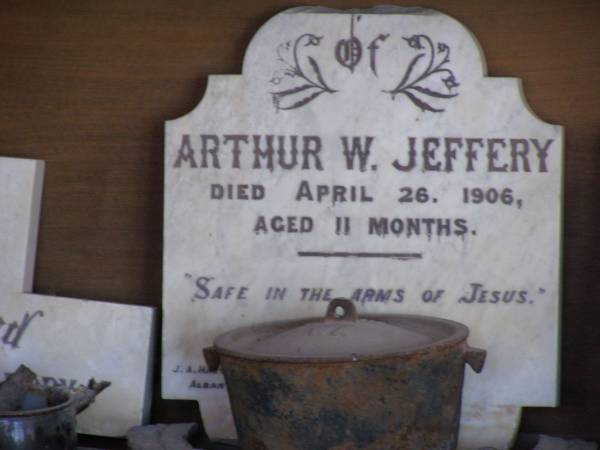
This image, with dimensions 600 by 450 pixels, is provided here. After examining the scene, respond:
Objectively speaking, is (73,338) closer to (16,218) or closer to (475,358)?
(16,218)

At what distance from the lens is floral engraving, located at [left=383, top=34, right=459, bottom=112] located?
199cm

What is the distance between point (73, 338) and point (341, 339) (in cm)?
68

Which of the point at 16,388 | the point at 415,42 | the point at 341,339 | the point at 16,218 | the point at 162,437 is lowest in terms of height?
the point at 162,437

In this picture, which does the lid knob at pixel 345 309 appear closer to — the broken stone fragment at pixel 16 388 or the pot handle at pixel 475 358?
the pot handle at pixel 475 358

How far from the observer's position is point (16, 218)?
6.84 ft

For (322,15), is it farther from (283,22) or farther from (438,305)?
(438,305)

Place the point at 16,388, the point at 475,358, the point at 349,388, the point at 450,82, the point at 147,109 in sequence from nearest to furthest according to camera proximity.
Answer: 1. the point at 349,388
2. the point at 475,358
3. the point at 16,388
4. the point at 450,82
5. the point at 147,109

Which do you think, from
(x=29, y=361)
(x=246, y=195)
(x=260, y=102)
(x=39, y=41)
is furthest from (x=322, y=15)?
(x=29, y=361)

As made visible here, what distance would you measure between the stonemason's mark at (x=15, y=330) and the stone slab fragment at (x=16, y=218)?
63 millimetres

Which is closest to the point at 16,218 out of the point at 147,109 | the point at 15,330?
the point at 15,330

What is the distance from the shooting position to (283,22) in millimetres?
2014

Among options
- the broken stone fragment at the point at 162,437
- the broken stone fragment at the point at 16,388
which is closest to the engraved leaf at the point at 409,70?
the broken stone fragment at the point at 162,437

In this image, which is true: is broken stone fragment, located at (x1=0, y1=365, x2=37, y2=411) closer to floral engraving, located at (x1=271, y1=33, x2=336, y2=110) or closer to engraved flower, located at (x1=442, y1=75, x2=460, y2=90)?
floral engraving, located at (x1=271, y1=33, x2=336, y2=110)

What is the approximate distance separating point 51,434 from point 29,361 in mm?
336
